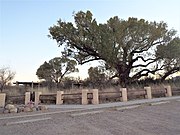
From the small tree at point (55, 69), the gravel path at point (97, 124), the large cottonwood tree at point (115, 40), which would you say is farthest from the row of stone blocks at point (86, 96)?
the small tree at point (55, 69)

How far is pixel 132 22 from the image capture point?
26250 millimetres

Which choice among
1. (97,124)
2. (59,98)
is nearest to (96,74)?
(59,98)

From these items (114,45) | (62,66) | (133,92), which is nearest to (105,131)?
(133,92)

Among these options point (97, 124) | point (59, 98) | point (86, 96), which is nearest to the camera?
point (97, 124)

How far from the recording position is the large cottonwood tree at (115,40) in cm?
2572

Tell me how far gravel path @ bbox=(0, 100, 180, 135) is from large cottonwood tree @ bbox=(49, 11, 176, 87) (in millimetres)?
16943

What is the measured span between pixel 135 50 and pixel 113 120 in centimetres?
2058

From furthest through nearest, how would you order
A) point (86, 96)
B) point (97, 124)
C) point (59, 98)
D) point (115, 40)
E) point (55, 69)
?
1. point (55, 69)
2. point (115, 40)
3. point (59, 98)
4. point (86, 96)
5. point (97, 124)

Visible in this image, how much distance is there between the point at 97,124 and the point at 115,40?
1929 centimetres

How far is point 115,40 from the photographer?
25.5m

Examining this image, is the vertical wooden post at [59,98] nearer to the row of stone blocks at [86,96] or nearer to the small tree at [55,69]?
the row of stone blocks at [86,96]

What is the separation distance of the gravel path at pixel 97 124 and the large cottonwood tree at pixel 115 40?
55.6 feet

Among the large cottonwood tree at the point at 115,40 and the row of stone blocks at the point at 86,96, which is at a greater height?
the large cottonwood tree at the point at 115,40

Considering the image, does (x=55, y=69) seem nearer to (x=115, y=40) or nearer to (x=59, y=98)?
(x=115, y=40)
